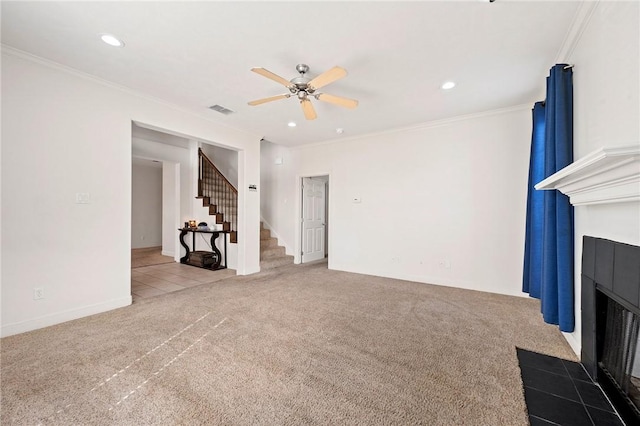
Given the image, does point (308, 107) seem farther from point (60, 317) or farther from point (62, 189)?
point (60, 317)

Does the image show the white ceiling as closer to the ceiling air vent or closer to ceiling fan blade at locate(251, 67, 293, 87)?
the ceiling air vent

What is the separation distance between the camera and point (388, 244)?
4.97 metres

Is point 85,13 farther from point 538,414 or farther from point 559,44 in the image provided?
point 538,414

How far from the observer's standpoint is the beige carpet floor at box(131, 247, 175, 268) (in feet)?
19.9

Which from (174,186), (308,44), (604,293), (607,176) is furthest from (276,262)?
(607,176)

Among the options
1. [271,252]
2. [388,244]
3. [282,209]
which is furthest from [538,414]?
[282,209]

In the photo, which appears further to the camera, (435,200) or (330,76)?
(435,200)

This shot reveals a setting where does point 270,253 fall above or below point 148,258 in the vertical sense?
above

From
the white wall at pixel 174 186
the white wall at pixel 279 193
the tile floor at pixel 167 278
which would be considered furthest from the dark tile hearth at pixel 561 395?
the white wall at pixel 174 186

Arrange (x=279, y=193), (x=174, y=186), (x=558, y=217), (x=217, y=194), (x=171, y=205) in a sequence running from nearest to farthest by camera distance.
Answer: (x=558, y=217)
(x=217, y=194)
(x=174, y=186)
(x=279, y=193)
(x=171, y=205)

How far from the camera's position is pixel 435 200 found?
14.8 feet

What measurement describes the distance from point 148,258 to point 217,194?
8.04ft

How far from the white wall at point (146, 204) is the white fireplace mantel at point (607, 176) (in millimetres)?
9175

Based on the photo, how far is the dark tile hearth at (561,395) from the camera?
1550 mm
